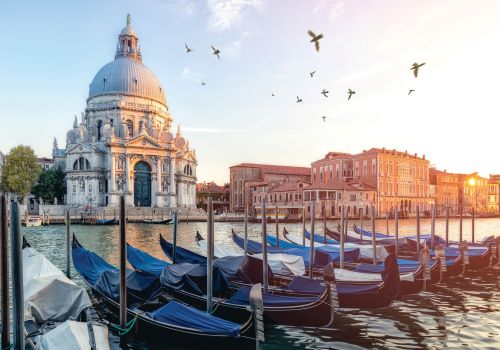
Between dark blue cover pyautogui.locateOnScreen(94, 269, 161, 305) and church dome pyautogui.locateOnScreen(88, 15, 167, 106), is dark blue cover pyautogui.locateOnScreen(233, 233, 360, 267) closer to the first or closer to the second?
dark blue cover pyautogui.locateOnScreen(94, 269, 161, 305)

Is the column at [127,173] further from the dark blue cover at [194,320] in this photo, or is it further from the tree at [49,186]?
the dark blue cover at [194,320]

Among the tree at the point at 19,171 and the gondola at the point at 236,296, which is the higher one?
the tree at the point at 19,171

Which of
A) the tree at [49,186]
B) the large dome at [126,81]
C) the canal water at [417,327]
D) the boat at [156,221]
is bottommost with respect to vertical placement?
A: the boat at [156,221]

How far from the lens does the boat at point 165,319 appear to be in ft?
18.8

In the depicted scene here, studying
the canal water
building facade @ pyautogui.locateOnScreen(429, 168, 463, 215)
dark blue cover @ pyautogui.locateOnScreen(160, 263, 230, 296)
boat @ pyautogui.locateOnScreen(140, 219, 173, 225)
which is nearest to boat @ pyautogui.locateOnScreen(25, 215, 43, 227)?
boat @ pyautogui.locateOnScreen(140, 219, 173, 225)

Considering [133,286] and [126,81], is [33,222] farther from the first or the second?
[133,286]

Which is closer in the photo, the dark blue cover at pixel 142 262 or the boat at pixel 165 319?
the boat at pixel 165 319

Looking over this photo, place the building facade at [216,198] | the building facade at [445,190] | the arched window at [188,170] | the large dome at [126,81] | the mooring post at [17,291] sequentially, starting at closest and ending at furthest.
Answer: the mooring post at [17,291], the large dome at [126,81], the arched window at [188,170], the building facade at [445,190], the building facade at [216,198]

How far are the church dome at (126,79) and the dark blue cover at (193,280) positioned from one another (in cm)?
4652

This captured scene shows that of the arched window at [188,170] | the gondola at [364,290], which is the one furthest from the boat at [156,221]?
the gondola at [364,290]

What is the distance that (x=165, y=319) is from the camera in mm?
6391

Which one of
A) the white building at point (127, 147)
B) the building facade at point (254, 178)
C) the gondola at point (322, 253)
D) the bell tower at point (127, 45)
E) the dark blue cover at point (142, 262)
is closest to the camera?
the dark blue cover at point (142, 262)

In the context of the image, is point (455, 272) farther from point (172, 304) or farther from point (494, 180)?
point (494, 180)

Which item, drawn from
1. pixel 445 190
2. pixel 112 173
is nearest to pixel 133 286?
pixel 112 173
